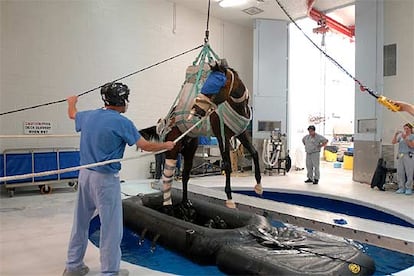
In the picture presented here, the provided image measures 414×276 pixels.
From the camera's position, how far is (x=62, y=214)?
5.07 m

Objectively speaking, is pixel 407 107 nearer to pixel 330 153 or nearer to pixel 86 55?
pixel 86 55

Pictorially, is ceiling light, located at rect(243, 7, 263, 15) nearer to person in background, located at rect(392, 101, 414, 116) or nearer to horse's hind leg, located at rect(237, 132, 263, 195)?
horse's hind leg, located at rect(237, 132, 263, 195)

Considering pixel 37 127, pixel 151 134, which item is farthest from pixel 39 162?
pixel 151 134

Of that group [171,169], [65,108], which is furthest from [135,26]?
[171,169]

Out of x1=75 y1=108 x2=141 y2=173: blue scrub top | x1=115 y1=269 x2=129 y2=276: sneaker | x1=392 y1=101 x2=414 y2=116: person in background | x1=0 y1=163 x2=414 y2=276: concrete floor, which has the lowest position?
x1=0 y1=163 x2=414 y2=276: concrete floor

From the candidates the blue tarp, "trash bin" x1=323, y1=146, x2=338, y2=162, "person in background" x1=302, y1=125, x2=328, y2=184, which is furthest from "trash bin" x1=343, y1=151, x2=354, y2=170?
the blue tarp

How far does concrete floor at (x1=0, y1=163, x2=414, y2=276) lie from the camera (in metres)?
3.14

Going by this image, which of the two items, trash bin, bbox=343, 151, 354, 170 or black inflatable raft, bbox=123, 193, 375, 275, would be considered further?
trash bin, bbox=343, 151, 354, 170

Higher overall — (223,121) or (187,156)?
(223,121)

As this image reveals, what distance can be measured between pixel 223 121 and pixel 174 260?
5.09 feet

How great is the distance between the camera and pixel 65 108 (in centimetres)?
766

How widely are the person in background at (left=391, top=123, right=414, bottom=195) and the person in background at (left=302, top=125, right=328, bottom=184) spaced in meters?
1.74

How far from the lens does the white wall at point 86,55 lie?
7016 mm

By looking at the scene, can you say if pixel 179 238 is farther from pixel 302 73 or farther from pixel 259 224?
pixel 302 73
